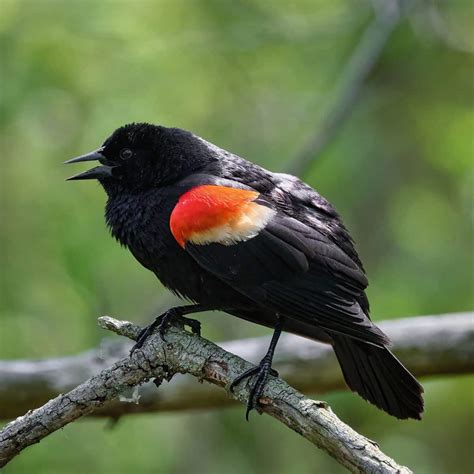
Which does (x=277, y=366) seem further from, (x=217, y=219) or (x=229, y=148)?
(x=229, y=148)

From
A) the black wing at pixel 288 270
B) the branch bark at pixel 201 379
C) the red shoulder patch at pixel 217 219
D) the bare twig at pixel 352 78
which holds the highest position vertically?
the bare twig at pixel 352 78

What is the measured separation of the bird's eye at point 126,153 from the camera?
4219 millimetres

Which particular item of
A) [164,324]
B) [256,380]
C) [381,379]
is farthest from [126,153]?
[381,379]

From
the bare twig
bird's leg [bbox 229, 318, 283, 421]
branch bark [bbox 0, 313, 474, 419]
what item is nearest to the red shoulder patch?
bird's leg [bbox 229, 318, 283, 421]

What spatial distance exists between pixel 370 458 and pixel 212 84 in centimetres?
459

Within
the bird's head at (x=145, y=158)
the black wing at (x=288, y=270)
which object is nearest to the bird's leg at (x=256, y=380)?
the black wing at (x=288, y=270)

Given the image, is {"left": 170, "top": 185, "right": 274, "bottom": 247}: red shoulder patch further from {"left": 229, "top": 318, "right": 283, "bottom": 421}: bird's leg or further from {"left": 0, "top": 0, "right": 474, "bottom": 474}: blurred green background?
{"left": 0, "top": 0, "right": 474, "bottom": 474}: blurred green background

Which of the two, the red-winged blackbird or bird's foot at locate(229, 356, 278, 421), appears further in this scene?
the red-winged blackbird

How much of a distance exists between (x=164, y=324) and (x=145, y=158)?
1.06 m

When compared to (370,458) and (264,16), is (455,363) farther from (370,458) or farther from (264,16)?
(264,16)

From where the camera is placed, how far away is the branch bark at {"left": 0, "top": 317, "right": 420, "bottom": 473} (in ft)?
8.74

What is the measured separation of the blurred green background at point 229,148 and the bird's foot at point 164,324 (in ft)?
6.30

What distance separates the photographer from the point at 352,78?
5707 mm

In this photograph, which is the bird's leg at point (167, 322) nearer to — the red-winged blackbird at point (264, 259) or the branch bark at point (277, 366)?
the red-winged blackbird at point (264, 259)
